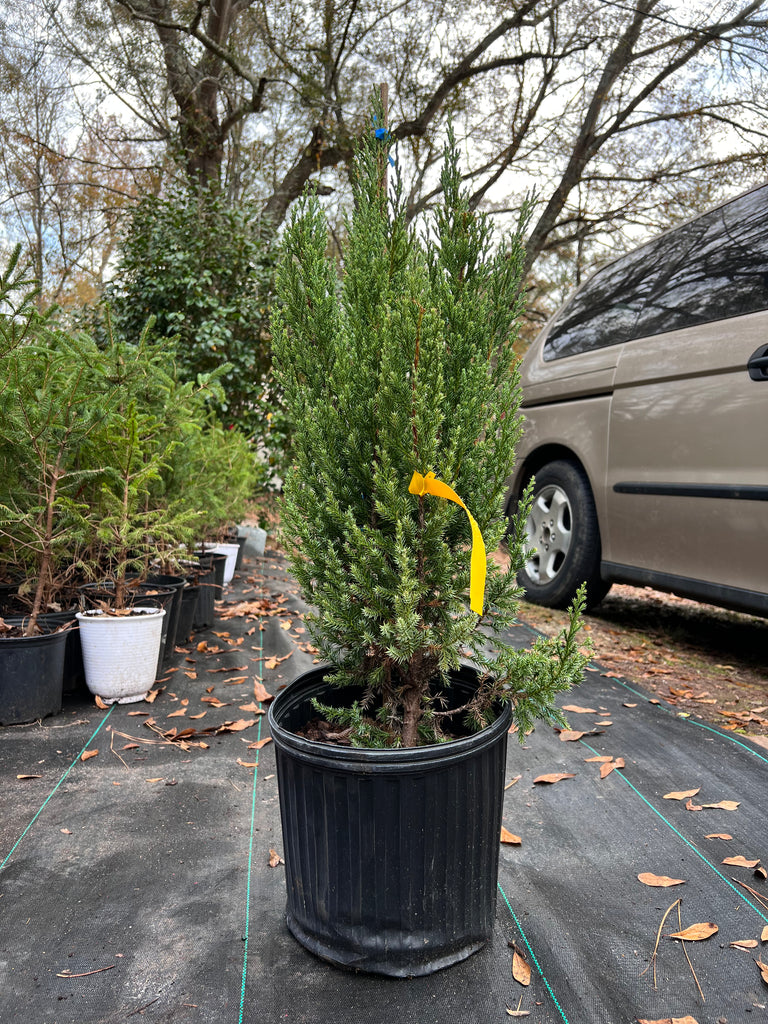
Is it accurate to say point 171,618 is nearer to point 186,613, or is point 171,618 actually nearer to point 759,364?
point 186,613

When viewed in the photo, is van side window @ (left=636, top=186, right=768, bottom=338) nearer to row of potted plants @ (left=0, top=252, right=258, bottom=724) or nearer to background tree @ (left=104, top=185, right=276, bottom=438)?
row of potted plants @ (left=0, top=252, right=258, bottom=724)

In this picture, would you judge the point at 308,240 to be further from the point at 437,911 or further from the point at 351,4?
the point at 351,4

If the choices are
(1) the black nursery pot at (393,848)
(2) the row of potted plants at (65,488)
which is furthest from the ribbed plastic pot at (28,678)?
(1) the black nursery pot at (393,848)

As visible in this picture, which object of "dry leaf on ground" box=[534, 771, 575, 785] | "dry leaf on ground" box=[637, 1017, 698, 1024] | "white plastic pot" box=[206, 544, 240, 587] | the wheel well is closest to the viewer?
"dry leaf on ground" box=[637, 1017, 698, 1024]

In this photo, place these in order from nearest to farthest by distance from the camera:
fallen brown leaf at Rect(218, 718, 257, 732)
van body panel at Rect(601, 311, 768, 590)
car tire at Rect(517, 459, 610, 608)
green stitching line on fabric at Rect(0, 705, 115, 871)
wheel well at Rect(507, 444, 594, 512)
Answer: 1. green stitching line on fabric at Rect(0, 705, 115, 871)
2. fallen brown leaf at Rect(218, 718, 257, 732)
3. van body panel at Rect(601, 311, 768, 590)
4. car tire at Rect(517, 459, 610, 608)
5. wheel well at Rect(507, 444, 594, 512)

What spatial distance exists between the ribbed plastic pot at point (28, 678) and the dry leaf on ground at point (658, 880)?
8.12ft

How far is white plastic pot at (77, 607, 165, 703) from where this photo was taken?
3.17 meters

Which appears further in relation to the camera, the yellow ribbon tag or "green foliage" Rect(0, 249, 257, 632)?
"green foliage" Rect(0, 249, 257, 632)

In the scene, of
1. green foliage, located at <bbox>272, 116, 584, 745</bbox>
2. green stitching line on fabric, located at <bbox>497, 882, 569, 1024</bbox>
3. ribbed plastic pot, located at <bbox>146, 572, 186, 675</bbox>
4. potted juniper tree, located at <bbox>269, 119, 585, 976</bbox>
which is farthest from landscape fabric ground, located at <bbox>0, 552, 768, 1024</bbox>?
ribbed plastic pot, located at <bbox>146, 572, 186, 675</bbox>

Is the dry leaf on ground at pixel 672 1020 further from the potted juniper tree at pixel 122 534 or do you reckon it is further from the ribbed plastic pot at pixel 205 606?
the ribbed plastic pot at pixel 205 606

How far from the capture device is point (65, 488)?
327 cm

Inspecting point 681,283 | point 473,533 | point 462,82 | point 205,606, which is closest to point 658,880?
point 473,533

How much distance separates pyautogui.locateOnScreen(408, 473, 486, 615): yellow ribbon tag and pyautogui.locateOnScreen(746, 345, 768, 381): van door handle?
2002mm

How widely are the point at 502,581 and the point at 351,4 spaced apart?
12333 mm
